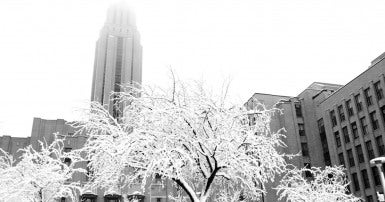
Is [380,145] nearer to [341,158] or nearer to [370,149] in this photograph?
[370,149]

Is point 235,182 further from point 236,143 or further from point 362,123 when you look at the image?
point 362,123

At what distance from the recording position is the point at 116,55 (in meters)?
172

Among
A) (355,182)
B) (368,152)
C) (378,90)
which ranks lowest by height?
(355,182)

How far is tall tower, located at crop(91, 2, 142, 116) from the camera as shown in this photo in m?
162

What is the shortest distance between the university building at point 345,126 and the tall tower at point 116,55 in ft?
360

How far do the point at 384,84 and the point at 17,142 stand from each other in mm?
78200

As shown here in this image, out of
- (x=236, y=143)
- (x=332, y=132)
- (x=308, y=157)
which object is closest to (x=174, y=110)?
(x=236, y=143)

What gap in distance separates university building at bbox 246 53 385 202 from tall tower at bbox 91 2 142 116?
360 feet

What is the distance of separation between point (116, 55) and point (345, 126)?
449 feet

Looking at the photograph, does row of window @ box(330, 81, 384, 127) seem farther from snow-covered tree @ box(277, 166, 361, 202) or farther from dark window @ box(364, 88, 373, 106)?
snow-covered tree @ box(277, 166, 361, 202)

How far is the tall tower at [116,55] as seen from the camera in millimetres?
162375

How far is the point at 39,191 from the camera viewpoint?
23.0 meters

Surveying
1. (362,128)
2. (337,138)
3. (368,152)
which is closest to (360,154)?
(368,152)

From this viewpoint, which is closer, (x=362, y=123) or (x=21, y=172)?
(x=21, y=172)
